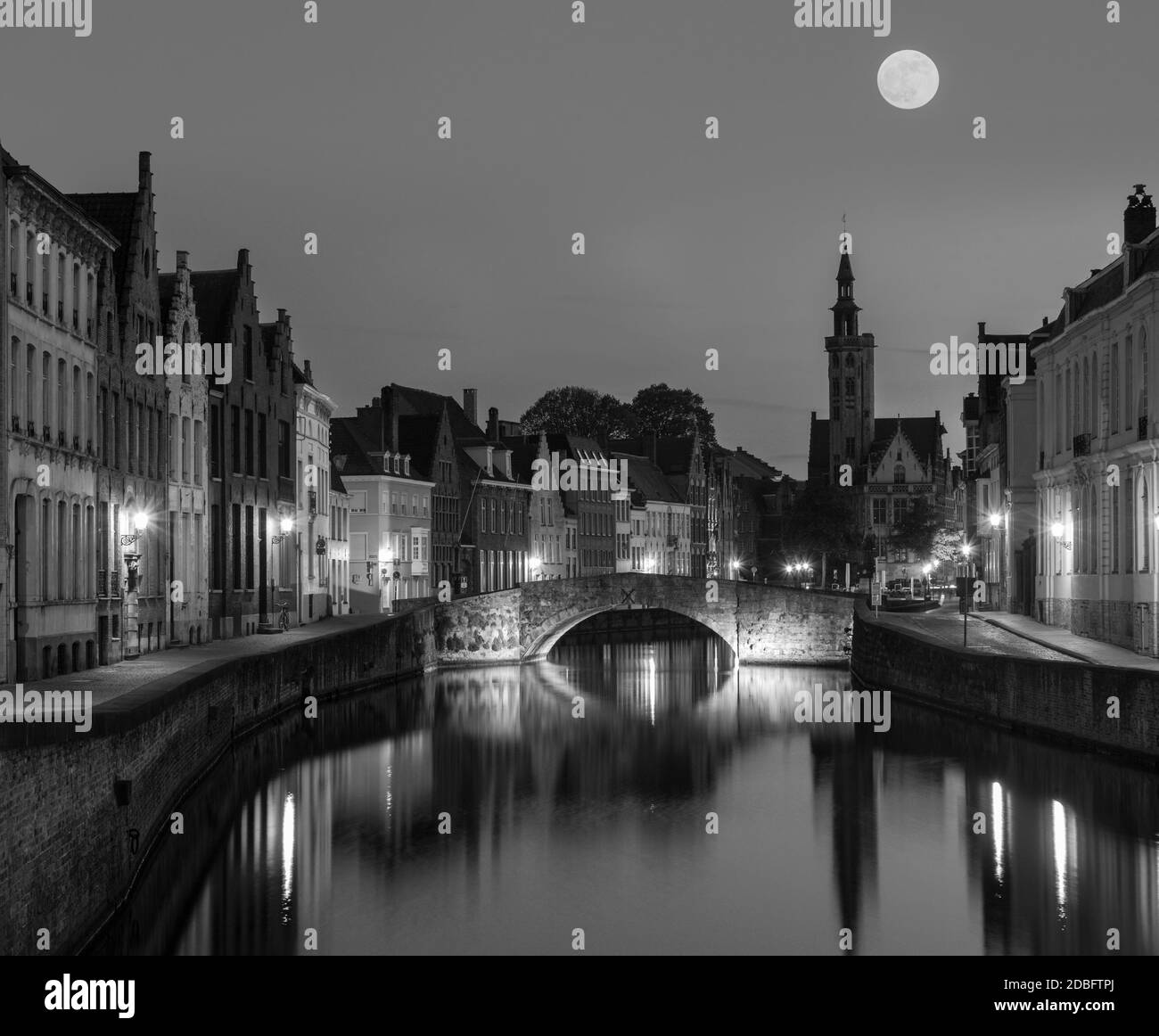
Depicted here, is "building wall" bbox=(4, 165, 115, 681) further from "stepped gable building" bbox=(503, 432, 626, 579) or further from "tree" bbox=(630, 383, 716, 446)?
"tree" bbox=(630, 383, 716, 446)

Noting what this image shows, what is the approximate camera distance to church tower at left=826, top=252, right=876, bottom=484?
137m

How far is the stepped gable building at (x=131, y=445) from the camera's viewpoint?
116ft

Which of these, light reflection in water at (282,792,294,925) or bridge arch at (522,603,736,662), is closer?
light reflection in water at (282,792,294,925)

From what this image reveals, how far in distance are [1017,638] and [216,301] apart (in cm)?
2224

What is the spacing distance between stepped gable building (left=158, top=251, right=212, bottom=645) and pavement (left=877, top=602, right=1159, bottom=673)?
17404mm

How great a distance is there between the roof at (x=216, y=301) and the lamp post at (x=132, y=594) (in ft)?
39.3

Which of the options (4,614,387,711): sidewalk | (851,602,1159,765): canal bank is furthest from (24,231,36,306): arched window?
(851,602,1159,765): canal bank

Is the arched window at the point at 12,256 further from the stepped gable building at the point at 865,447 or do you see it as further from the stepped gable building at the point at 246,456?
the stepped gable building at the point at 865,447

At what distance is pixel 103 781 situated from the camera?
19281mm

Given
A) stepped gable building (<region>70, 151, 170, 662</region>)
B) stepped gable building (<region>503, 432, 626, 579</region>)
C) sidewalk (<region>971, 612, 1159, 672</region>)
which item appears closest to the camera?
sidewalk (<region>971, 612, 1159, 672</region>)

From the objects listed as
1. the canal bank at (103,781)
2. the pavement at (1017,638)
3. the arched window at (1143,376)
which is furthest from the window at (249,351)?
the arched window at (1143,376)

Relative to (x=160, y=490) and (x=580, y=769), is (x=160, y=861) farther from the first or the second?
(x=160, y=490)
